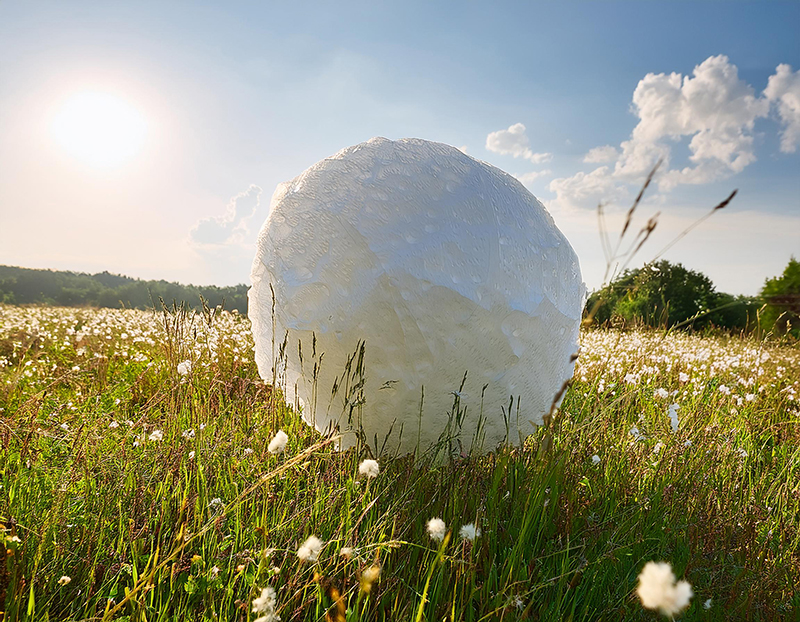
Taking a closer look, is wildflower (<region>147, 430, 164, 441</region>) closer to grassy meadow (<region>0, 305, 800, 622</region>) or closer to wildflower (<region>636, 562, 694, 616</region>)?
grassy meadow (<region>0, 305, 800, 622</region>)

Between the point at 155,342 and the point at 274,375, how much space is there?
182 inches

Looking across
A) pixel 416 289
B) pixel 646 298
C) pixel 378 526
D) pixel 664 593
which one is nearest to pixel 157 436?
pixel 378 526

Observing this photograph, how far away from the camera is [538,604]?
6.52 feet

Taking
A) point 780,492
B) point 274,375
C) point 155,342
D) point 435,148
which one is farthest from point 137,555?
point 155,342

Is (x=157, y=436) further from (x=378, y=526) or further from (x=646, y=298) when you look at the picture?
(x=646, y=298)

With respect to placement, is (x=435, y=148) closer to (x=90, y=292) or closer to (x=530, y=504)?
(x=530, y=504)

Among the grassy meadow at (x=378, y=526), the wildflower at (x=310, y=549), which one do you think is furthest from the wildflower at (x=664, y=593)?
the wildflower at (x=310, y=549)

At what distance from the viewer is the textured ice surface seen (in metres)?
2.19

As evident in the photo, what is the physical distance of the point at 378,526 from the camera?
1951 mm

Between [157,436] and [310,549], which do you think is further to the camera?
[157,436]

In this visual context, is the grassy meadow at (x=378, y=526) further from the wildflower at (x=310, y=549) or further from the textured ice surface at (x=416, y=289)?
the textured ice surface at (x=416, y=289)

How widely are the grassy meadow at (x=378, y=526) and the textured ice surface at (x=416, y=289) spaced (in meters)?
0.34

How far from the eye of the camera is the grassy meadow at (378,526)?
5.80ft

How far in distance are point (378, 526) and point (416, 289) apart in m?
0.97
